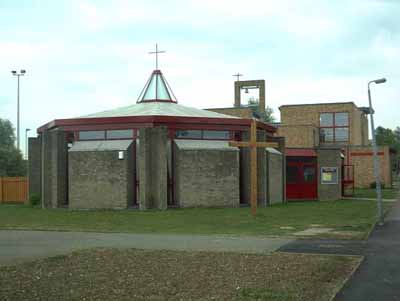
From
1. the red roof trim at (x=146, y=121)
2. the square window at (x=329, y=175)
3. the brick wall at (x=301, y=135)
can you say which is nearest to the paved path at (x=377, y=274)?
the red roof trim at (x=146, y=121)

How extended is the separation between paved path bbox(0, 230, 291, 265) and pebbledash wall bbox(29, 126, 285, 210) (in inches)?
421

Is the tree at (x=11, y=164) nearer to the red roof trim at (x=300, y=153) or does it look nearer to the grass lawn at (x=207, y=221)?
the red roof trim at (x=300, y=153)

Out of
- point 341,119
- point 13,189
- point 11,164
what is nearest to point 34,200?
point 13,189

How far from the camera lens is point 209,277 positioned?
31.6 feet

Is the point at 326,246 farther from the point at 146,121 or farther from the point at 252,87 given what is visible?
the point at 252,87

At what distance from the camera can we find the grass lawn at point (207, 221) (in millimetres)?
18477

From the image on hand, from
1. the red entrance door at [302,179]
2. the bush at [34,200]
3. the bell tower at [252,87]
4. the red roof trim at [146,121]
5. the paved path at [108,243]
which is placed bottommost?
the paved path at [108,243]

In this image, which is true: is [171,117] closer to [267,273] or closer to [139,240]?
[139,240]

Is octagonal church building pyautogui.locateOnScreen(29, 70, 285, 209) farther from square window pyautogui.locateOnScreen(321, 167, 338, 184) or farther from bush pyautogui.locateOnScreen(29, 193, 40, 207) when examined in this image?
square window pyautogui.locateOnScreen(321, 167, 338, 184)

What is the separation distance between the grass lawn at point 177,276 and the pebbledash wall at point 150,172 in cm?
1570

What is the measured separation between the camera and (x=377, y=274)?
395 inches

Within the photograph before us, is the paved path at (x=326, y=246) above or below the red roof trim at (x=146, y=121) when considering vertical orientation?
below

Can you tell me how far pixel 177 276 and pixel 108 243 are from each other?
18.2 feet

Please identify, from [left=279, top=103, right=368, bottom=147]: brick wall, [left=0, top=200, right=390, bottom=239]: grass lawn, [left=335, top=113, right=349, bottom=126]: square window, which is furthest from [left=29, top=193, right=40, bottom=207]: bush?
[left=335, top=113, right=349, bottom=126]: square window
